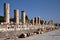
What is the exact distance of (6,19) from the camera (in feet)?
78.1

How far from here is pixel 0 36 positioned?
13.3m

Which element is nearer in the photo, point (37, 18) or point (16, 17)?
point (16, 17)

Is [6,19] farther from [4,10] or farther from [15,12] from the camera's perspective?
[15,12]

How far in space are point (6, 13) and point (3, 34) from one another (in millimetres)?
9908

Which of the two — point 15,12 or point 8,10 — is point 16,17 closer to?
point 15,12

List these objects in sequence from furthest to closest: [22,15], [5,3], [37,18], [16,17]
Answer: [37,18]
[22,15]
[16,17]
[5,3]

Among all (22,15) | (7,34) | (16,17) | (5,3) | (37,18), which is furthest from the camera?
(37,18)

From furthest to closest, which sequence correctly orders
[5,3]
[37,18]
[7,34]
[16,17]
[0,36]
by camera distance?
[37,18]
[16,17]
[5,3]
[7,34]
[0,36]

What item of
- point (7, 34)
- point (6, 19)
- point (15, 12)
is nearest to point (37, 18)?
point (15, 12)

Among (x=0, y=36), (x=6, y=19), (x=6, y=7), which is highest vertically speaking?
(x=6, y=7)

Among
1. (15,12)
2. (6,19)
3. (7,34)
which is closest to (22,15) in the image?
(15,12)

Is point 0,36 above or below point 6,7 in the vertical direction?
below

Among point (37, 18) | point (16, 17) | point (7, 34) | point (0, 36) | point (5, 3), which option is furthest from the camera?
point (37, 18)

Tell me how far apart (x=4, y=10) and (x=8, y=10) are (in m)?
0.54
